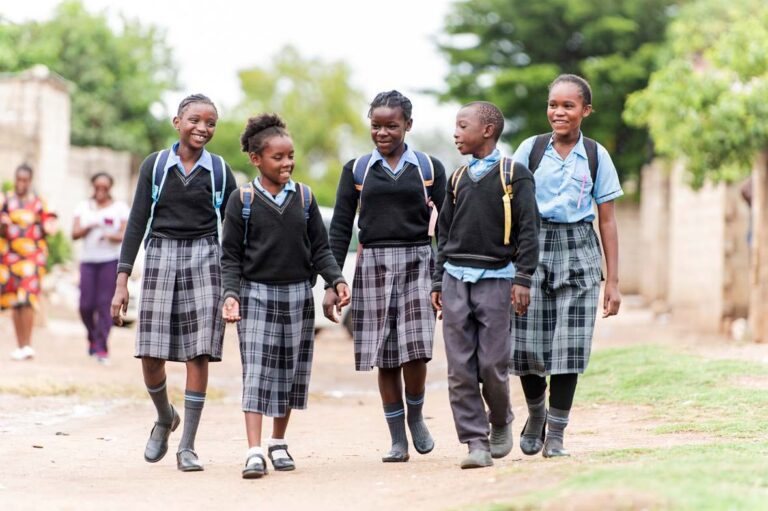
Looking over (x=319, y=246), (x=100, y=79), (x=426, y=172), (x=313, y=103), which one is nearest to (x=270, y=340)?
(x=319, y=246)

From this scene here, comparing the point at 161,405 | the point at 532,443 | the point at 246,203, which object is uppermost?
the point at 246,203

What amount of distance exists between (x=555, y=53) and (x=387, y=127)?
105 feet

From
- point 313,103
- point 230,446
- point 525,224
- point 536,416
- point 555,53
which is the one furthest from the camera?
point 313,103

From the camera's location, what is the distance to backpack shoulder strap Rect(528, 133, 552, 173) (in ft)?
23.2

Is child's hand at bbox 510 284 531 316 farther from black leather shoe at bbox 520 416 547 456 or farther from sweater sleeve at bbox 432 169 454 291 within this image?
black leather shoe at bbox 520 416 547 456

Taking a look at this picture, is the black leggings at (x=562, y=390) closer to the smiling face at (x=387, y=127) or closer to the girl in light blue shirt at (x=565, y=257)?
the girl in light blue shirt at (x=565, y=257)

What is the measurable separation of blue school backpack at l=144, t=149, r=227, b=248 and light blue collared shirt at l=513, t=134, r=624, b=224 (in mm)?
1623

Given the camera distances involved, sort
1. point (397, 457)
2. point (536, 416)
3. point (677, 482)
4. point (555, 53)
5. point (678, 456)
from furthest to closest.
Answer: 1. point (555, 53)
2. point (397, 457)
3. point (536, 416)
4. point (678, 456)
5. point (677, 482)

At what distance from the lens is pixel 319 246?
7215 millimetres

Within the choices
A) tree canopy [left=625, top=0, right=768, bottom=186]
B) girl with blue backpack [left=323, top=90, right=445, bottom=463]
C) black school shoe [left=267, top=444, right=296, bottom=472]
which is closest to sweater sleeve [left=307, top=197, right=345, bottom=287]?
girl with blue backpack [left=323, top=90, right=445, bottom=463]

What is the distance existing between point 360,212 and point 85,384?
16.6 ft

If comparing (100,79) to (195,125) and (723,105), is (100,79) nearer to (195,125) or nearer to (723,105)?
(723,105)

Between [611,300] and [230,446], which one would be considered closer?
[611,300]

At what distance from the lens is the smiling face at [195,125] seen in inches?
290
